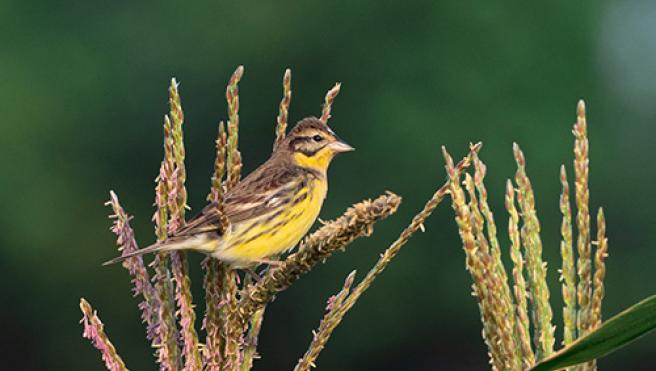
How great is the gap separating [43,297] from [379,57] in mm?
8005

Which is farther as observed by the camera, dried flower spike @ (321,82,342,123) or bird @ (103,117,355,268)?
bird @ (103,117,355,268)

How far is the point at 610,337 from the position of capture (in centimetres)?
184

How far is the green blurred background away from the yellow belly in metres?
18.7

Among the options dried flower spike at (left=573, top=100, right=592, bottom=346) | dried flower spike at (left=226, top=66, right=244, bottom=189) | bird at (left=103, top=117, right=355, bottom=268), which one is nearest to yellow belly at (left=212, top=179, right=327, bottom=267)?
bird at (left=103, top=117, right=355, bottom=268)

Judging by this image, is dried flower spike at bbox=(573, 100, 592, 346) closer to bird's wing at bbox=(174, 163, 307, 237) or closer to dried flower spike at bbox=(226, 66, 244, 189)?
dried flower spike at bbox=(226, 66, 244, 189)

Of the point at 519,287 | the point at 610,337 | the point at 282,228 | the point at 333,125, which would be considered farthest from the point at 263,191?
the point at 333,125

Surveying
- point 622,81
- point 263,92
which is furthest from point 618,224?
point 263,92

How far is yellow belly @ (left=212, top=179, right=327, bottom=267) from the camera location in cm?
393

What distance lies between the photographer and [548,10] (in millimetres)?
26203

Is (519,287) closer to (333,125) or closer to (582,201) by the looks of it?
(582,201)

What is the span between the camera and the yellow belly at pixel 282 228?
3.93 meters

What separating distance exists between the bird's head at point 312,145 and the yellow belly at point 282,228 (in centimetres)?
8

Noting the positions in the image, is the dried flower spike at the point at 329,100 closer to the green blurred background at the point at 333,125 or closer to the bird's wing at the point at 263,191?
the bird's wing at the point at 263,191

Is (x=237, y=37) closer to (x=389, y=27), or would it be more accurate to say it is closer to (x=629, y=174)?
(x=389, y=27)
